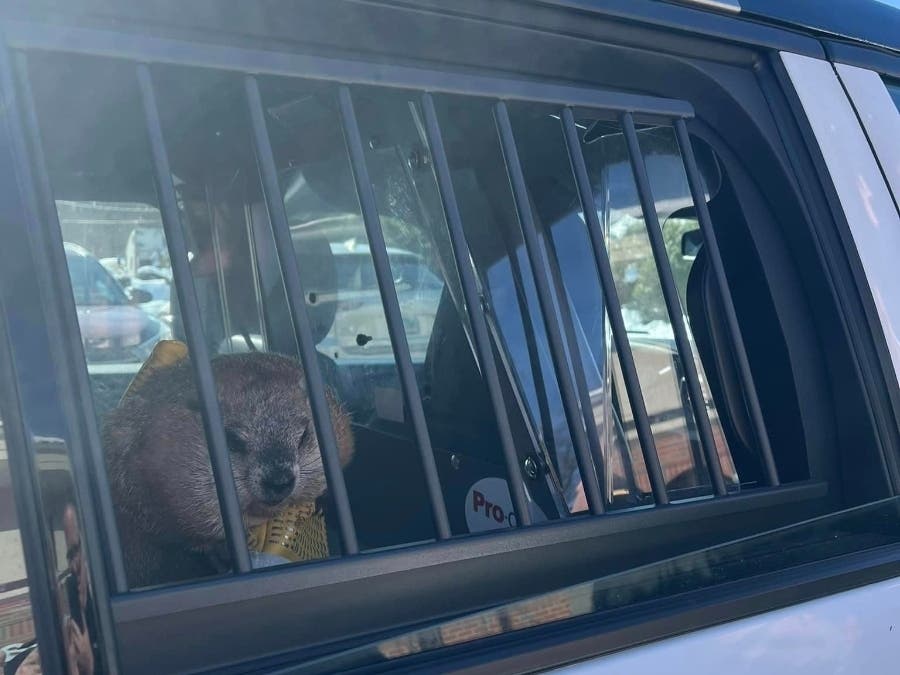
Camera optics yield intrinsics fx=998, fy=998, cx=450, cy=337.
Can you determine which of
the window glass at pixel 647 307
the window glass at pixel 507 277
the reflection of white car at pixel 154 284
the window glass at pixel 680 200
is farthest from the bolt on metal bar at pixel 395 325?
the reflection of white car at pixel 154 284

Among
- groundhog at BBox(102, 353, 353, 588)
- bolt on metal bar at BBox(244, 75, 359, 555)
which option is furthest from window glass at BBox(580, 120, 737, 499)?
bolt on metal bar at BBox(244, 75, 359, 555)

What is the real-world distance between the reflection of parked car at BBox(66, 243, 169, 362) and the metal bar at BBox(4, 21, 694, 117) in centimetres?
113

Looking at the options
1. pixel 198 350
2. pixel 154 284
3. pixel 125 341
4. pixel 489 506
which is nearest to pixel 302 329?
pixel 198 350

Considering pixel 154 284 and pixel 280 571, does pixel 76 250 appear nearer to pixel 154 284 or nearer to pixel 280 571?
pixel 154 284

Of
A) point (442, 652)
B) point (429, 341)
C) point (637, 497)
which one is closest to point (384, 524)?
point (429, 341)

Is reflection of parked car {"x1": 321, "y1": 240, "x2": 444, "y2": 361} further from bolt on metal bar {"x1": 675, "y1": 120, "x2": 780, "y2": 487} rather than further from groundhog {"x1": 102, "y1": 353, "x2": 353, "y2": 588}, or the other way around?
bolt on metal bar {"x1": 675, "y1": 120, "x2": 780, "y2": 487}

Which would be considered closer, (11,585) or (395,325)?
(11,585)

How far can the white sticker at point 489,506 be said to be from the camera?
2271 mm

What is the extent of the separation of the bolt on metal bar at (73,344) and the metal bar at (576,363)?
3.25 ft

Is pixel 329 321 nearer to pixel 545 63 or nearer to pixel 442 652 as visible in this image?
pixel 545 63

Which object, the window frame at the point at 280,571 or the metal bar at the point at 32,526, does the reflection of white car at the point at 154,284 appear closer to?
the window frame at the point at 280,571

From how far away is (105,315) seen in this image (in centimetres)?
258

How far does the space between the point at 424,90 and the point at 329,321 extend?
1.20 m

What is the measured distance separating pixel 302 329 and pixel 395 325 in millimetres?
160
